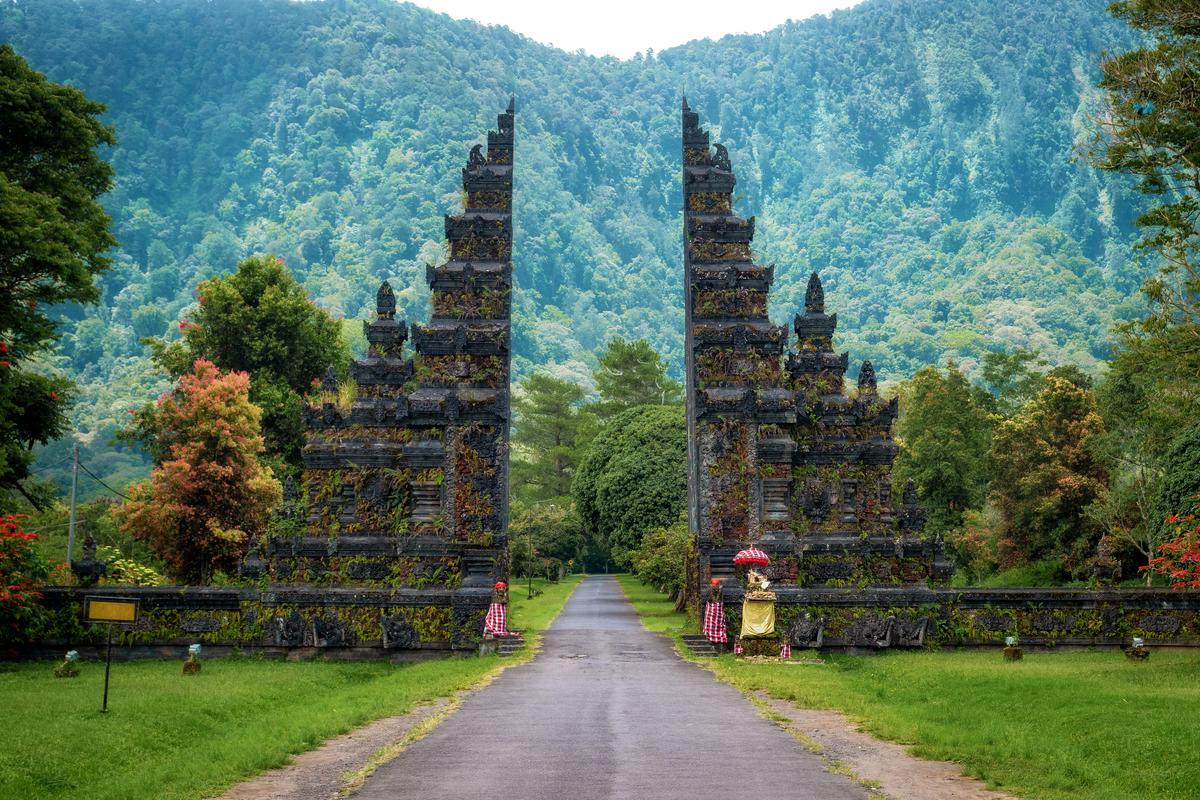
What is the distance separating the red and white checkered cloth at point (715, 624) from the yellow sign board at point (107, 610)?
15147 millimetres

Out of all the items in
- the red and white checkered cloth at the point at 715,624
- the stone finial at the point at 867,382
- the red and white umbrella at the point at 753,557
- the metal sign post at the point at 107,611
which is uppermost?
the stone finial at the point at 867,382

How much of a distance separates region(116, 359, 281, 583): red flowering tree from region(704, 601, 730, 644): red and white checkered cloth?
64.6 feet

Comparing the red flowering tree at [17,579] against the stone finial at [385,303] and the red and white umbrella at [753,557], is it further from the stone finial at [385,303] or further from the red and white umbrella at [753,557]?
the red and white umbrella at [753,557]

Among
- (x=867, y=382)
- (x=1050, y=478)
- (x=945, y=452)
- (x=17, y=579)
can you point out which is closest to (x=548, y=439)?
(x=945, y=452)

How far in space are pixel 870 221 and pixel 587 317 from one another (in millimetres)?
50622

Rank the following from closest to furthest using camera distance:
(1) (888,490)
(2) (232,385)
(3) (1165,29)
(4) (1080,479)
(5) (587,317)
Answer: (3) (1165,29) < (1) (888,490) < (2) (232,385) < (4) (1080,479) < (5) (587,317)

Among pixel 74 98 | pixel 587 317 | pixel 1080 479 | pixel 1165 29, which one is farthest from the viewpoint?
pixel 587 317

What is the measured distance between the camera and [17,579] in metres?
25.0

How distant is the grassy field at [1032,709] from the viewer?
537 inches

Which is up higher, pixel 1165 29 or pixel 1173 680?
pixel 1165 29

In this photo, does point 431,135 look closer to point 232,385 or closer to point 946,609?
point 232,385

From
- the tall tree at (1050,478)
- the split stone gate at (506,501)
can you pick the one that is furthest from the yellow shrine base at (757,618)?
the tall tree at (1050,478)

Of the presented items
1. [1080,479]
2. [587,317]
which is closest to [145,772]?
[1080,479]

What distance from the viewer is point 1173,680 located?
21297 millimetres
